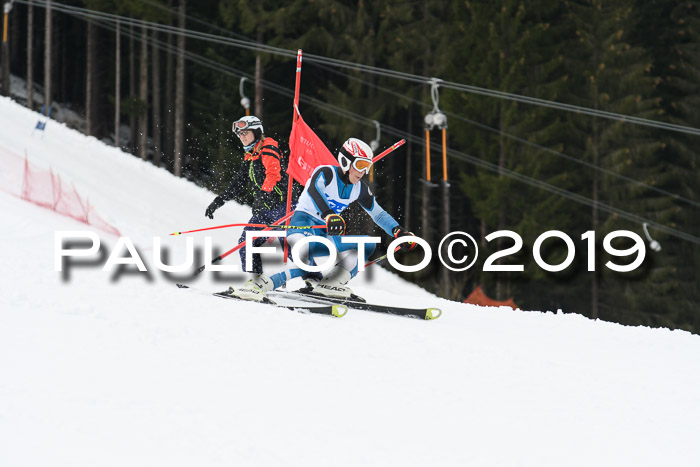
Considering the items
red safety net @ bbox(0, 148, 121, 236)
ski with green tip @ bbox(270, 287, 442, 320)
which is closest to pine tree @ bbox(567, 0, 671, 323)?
red safety net @ bbox(0, 148, 121, 236)

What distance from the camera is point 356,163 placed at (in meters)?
7.06

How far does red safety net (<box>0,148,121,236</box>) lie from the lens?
11.5m

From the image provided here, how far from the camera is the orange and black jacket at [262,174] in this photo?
7.88m

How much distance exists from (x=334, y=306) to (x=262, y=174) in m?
1.70

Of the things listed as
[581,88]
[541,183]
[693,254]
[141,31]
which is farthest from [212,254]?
[141,31]

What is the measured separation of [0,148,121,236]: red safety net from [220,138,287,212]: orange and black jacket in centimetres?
426

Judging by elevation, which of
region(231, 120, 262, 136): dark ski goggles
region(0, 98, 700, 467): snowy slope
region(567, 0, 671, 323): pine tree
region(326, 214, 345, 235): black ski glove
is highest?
region(567, 0, 671, 323): pine tree

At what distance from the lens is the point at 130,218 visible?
44.2ft

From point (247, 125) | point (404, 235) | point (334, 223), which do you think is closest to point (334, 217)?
point (334, 223)

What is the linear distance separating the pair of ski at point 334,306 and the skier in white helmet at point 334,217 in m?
0.06

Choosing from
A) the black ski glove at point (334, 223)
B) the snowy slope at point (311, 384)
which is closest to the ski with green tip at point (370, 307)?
the snowy slope at point (311, 384)

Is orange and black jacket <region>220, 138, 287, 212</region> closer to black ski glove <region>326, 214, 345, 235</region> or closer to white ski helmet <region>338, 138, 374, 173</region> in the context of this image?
white ski helmet <region>338, 138, 374, 173</region>

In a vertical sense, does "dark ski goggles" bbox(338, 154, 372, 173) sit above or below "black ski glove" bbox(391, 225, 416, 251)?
above

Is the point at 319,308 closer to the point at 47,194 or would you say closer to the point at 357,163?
the point at 357,163
